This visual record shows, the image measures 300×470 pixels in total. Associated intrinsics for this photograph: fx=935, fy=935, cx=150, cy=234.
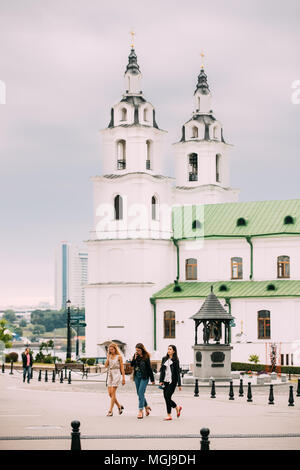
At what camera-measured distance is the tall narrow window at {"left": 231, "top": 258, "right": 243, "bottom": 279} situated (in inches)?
2985

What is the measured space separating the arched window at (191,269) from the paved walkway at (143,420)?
37867 millimetres

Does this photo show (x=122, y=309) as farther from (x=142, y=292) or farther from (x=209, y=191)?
(x=209, y=191)

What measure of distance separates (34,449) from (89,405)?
42.0ft

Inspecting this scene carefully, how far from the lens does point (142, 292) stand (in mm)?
75750

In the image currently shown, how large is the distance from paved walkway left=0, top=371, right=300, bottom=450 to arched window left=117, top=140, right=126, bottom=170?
40233mm

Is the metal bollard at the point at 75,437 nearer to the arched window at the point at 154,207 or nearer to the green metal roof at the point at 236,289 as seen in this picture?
the green metal roof at the point at 236,289

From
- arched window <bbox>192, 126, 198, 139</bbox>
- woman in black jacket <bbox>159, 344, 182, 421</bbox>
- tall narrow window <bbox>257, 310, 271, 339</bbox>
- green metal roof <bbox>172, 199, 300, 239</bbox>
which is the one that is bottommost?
woman in black jacket <bbox>159, 344, 182, 421</bbox>

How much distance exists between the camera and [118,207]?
77.9 meters

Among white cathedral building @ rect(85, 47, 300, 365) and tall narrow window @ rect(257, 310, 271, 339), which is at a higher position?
white cathedral building @ rect(85, 47, 300, 365)

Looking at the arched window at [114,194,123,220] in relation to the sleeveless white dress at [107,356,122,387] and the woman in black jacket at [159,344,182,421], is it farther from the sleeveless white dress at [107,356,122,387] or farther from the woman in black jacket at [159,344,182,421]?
the woman in black jacket at [159,344,182,421]

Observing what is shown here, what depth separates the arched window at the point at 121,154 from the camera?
78169 mm

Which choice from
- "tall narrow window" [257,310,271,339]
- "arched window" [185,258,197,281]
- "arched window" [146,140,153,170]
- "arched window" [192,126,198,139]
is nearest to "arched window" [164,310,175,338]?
"arched window" [185,258,197,281]

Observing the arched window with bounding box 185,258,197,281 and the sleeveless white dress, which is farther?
the arched window with bounding box 185,258,197,281
